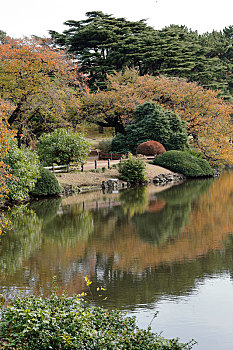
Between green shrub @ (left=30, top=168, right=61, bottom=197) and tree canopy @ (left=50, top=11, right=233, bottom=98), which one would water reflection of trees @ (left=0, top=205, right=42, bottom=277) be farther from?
tree canopy @ (left=50, top=11, right=233, bottom=98)

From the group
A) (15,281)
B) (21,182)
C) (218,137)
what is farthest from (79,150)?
(15,281)

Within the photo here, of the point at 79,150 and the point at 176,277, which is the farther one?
the point at 79,150

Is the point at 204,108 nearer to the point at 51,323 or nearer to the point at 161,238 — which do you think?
the point at 161,238

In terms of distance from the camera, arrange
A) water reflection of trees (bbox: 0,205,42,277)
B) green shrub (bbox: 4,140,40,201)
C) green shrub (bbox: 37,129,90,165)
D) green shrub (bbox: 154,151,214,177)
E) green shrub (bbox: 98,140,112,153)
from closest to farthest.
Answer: water reflection of trees (bbox: 0,205,42,277)
green shrub (bbox: 4,140,40,201)
green shrub (bbox: 37,129,90,165)
green shrub (bbox: 154,151,214,177)
green shrub (bbox: 98,140,112,153)

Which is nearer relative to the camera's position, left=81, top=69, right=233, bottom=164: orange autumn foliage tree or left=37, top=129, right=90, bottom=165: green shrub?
left=37, top=129, right=90, bottom=165: green shrub

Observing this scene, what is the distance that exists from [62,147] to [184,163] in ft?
34.4

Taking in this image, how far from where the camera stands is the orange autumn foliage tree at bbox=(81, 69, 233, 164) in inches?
1486

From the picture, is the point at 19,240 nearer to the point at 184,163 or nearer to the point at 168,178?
the point at 168,178

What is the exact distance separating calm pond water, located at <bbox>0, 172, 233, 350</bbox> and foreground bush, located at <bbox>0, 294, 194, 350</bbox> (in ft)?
3.89

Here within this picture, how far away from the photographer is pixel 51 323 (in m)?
6.04

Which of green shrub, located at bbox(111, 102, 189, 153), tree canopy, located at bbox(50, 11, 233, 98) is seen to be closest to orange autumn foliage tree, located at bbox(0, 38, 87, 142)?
green shrub, located at bbox(111, 102, 189, 153)

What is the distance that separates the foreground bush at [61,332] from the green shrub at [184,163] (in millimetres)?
27961

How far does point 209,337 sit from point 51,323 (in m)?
2.79

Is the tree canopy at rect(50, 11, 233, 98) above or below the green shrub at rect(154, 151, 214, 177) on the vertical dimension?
above
